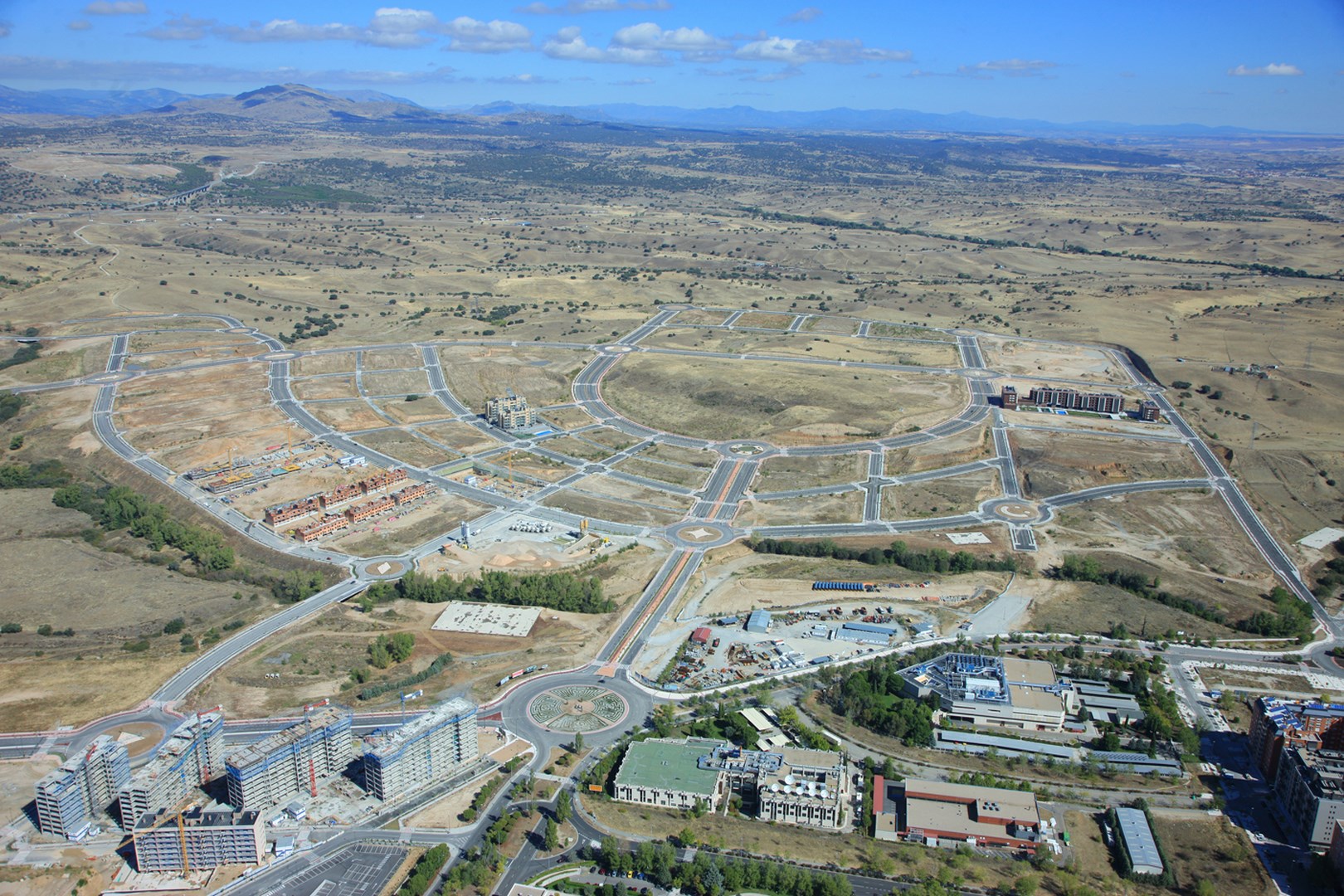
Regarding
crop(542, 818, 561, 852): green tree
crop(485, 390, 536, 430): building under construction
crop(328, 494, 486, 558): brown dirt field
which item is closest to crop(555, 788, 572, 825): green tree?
crop(542, 818, 561, 852): green tree

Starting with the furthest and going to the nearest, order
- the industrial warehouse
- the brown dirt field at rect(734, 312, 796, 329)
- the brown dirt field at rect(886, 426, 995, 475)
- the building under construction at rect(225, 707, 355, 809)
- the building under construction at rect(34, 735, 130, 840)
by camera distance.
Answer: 1. the brown dirt field at rect(734, 312, 796, 329)
2. the brown dirt field at rect(886, 426, 995, 475)
3. the industrial warehouse
4. the building under construction at rect(225, 707, 355, 809)
5. the building under construction at rect(34, 735, 130, 840)

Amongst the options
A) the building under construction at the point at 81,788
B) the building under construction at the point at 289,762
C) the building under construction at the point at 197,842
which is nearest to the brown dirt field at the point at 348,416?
the building under construction at the point at 289,762

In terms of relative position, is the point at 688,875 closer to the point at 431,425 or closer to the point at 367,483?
the point at 367,483

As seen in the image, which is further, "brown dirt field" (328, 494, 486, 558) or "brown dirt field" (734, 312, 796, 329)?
"brown dirt field" (734, 312, 796, 329)

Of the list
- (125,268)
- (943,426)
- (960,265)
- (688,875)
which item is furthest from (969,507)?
(125,268)

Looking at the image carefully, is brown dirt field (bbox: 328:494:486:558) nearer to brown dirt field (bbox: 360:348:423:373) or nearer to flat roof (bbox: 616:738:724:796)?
flat roof (bbox: 616:738:724:796)

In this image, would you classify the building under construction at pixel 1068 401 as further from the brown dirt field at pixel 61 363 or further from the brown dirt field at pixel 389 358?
the brown dirt field at pixel 61 363

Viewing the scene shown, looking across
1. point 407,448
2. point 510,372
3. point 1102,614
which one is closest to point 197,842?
point 407,448
